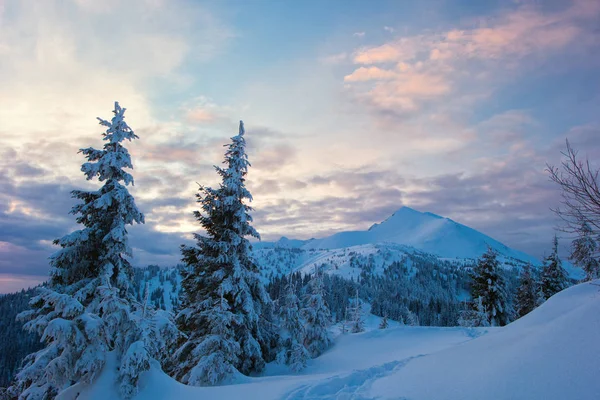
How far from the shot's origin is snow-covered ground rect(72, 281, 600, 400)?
19.5 feet

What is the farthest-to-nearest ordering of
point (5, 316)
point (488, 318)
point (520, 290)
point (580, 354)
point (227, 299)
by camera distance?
point (5, 316) → point (520, 290) → point (488, 318) → point (227, 299) → point (580, 354)

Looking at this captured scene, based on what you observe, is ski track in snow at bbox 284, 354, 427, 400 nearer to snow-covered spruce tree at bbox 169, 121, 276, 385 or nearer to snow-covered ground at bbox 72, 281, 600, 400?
snow-covered ground at bbox 72, 281, 600, 400

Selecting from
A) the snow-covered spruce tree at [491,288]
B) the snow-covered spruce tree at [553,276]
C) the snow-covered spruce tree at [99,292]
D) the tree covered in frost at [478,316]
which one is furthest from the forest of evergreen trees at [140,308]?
the snow-covered spruce tree at [553,276]

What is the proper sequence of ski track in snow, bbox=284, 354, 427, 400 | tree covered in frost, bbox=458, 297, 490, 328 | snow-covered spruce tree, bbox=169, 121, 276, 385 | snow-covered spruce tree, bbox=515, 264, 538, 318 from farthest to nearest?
snow-covered spruce tree, bbox=515, 264, 538, 318 < tree covered in frost, bbox=458, 297, 490, 328 < snow-covered spruce tree, bbox=169, 121, 276, 385 < ski track in snow, bbox=284, 354, 427, 400

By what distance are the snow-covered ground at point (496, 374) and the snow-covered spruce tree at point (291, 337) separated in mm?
10864

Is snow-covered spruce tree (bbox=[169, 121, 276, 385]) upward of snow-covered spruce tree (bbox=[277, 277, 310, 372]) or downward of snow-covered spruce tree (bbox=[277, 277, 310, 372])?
upward

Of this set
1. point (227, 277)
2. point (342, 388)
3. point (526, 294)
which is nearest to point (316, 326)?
point (227, 277)

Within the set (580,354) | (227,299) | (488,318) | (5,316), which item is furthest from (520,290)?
(5,316)

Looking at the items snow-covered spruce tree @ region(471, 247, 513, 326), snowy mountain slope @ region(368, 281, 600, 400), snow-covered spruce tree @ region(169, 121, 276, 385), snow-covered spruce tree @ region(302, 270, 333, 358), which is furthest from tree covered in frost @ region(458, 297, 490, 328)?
snowy mountain slope @ region(368, 281, 600, 400)

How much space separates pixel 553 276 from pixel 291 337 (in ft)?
90.7

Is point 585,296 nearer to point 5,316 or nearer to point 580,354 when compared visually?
point 580,354

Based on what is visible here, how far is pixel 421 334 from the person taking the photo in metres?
24.8

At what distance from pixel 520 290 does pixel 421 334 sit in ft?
57.3

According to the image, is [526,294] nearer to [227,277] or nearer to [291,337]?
[291,337]
